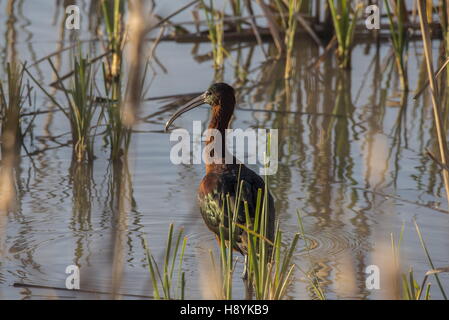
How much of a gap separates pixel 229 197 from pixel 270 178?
59.8 inches

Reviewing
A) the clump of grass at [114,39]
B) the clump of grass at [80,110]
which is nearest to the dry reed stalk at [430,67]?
the clump of grass at [80,110]

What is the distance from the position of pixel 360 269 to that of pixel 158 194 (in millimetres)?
1582

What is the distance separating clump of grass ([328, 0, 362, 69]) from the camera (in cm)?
818

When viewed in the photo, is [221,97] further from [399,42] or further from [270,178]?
[399,42]

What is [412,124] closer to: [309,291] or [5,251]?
[309,291]

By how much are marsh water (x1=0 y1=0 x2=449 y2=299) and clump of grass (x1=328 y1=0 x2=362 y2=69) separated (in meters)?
0.15

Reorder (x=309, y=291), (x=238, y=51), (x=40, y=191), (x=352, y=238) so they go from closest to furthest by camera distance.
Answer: (x=309, y=291) < (x=352, y=238) < (x=40, y=191) < (x=238, y=51)

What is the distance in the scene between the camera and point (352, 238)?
5.20m

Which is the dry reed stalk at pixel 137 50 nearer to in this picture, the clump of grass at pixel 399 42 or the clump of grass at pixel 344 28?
the clump of grass at pixel 399 42

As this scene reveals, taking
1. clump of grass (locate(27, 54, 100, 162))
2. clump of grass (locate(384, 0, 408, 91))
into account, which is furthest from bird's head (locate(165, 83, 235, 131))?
clump of grass (locate(384, 0, 408, 91))

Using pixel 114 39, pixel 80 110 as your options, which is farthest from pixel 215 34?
pixel 80 110

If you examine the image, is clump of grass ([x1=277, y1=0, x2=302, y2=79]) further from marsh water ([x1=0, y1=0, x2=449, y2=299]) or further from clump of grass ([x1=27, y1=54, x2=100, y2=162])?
clump of grass ([x1=27, y1=54, x2=100, y2=162])

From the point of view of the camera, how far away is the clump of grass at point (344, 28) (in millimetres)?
8180
